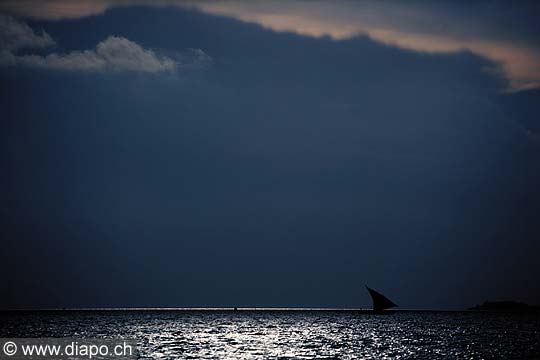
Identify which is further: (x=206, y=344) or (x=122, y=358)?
(x=206, y=344)

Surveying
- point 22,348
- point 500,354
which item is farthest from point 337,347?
point 22,348

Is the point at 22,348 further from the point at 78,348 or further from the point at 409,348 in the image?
the point at 409,348

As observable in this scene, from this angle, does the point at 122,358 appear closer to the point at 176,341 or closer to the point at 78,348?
the point at 78,348

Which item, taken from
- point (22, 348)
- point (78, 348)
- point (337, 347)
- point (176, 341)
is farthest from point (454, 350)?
point (22, 348)

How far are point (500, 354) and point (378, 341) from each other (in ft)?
87.7

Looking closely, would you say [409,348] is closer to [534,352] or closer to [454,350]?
[454,350]

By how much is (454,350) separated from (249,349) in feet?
88.8

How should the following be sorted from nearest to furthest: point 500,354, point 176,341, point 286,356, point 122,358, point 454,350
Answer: point 122,358, point 286,356, point 500,354, point 454,350, point 176,341

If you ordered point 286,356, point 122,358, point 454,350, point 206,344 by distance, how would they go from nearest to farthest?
point 122,358
point 286,356
point 454,350
point 206,344

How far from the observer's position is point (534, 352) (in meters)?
84.2

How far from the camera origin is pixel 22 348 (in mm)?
83125

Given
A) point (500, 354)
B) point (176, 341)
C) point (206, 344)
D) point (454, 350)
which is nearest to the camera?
point (500, 354)

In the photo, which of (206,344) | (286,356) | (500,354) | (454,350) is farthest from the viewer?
(206,344)

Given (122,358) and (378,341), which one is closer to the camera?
(122,358)
